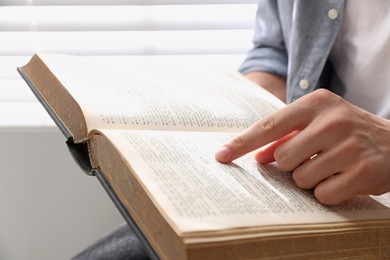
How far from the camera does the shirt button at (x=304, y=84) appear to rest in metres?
0.95

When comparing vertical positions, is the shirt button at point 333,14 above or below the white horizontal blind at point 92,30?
above

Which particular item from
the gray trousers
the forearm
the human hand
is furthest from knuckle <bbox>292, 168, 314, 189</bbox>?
the forearm

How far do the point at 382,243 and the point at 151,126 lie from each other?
9.3 inches

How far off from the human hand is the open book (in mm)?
13

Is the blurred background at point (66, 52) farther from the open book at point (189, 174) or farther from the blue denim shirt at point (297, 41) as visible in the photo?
the open book at point (189, 174)

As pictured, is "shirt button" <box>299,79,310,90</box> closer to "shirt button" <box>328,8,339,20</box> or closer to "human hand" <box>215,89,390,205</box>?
"shirt button" <box>328,8,339,20</box>

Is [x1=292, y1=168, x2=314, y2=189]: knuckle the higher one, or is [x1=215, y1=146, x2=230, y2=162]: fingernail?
[x1=215, y1=146, x2=230, y2=162]: fingernail

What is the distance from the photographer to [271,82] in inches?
39.9

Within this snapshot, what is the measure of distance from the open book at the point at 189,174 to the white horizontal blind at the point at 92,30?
39cm

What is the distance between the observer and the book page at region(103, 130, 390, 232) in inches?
18.6

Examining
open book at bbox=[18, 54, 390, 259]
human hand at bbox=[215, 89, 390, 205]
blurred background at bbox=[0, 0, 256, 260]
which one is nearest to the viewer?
open book at bbox=[18, 54, 390, 259]

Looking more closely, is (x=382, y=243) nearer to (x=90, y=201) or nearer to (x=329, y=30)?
(x=329, y=30)

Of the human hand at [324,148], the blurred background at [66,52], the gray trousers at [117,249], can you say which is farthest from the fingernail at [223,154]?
the blurred background at [66,52]

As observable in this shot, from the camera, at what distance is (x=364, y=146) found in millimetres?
587
